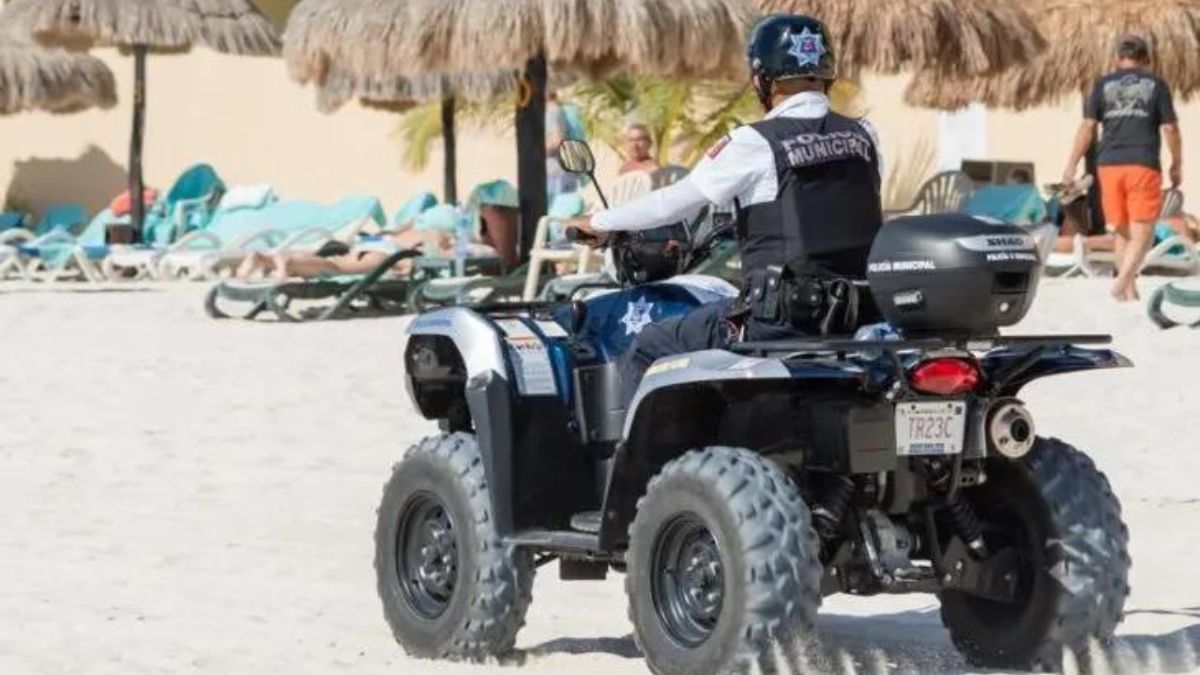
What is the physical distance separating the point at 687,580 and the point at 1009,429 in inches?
26.3

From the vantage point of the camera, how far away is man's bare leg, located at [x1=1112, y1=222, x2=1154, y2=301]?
13.0 metres

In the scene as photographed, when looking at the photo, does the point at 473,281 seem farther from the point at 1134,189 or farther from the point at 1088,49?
the point at 1088,49

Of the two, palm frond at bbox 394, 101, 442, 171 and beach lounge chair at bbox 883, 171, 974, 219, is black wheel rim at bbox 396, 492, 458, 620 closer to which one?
beach lounge chair at bbox 883, 171, 974, 219

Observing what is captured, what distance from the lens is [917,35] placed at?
17.8 metres

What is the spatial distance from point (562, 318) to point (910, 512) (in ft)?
3.18

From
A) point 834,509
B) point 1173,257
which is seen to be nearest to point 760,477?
point 834,509

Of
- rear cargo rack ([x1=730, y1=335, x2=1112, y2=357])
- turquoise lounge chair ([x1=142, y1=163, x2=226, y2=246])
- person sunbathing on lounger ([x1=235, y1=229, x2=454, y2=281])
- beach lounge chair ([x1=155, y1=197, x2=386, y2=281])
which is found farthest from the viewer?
turquoise lounge chair ([x1=142, y1=163, x2=226, y2=246])

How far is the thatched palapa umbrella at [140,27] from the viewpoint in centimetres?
2233

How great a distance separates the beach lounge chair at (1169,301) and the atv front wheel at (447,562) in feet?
22.7

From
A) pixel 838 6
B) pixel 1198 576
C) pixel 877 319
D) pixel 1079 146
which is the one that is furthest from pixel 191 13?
pixel 877 319

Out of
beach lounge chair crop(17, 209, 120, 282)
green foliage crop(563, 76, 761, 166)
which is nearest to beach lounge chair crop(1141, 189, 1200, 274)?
green foliage crop(563, 76, 761, 166)

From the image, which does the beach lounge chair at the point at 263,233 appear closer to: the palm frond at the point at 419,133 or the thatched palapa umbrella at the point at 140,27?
the thatched palapa umbrella at the point at 140,27

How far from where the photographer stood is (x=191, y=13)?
23.0m

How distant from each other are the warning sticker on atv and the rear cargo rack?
2.12 feet
